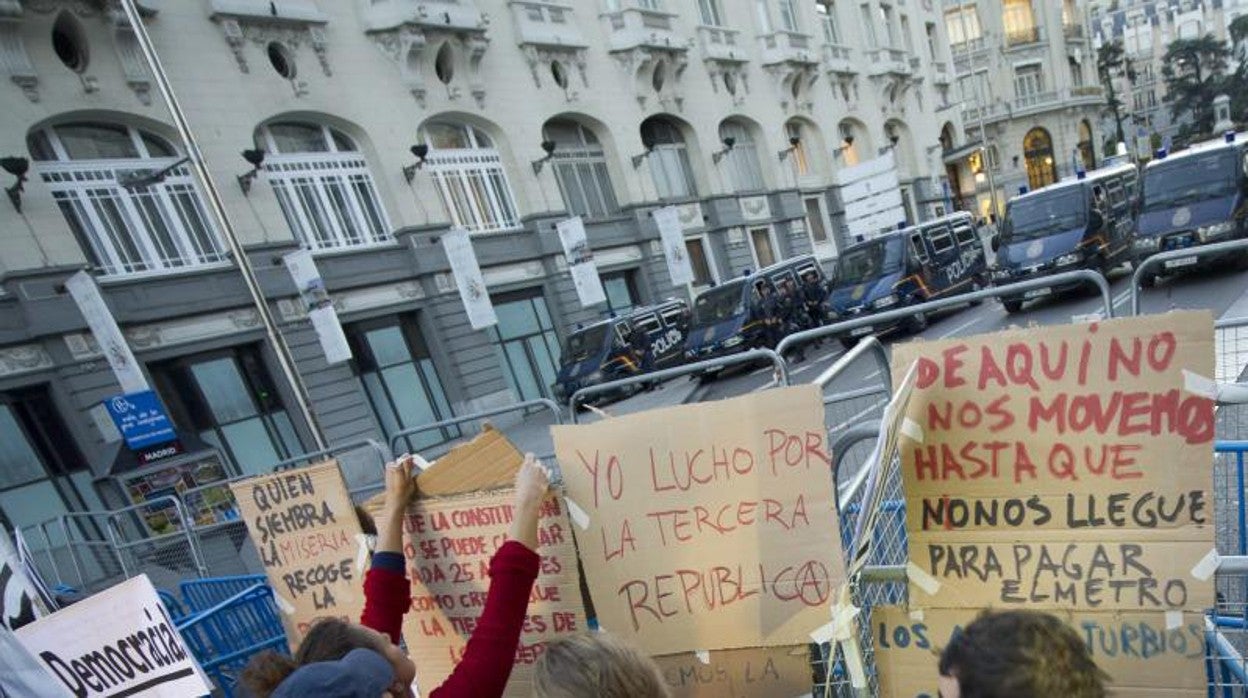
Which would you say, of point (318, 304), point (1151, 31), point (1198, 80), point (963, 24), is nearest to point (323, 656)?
point (318, 304)

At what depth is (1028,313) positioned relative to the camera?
39.2 ft

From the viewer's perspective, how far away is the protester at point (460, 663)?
1.52m

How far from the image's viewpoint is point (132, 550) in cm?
912

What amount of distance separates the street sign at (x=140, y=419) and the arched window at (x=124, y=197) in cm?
333

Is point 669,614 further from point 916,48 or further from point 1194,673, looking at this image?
point 916,48

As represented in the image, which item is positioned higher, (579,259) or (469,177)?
(469,177)

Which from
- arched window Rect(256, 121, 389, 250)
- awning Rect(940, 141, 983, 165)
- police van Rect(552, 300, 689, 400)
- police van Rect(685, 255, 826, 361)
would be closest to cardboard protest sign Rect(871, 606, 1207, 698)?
police van Rect(685, 255, 826, 361)

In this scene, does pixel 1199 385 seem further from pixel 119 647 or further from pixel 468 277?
pixel 468 277

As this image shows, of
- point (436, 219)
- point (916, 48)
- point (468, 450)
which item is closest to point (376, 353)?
point (436, 219)

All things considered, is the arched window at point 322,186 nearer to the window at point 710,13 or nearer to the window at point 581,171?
the window at point 581,171

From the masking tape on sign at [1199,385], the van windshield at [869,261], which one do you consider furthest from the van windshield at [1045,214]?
the masking tape on sign at [1199,385]

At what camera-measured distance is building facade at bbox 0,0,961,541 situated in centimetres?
1173

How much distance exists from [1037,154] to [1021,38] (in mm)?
8350

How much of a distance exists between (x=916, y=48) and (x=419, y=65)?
31265 millimetres
